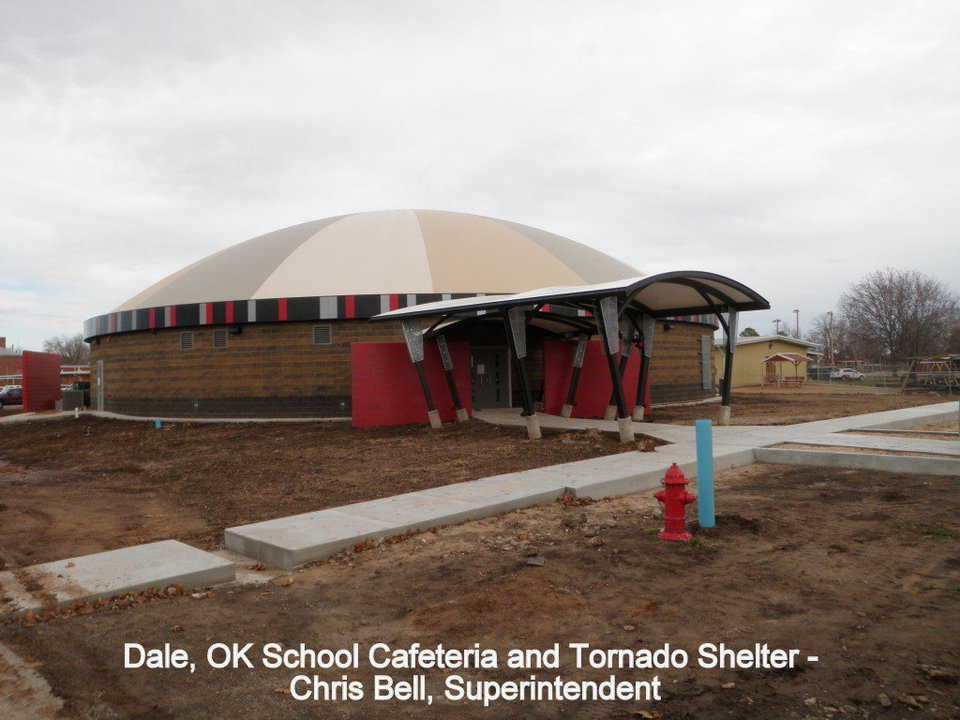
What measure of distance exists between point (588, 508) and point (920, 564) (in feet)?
11.8

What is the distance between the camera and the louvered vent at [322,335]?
2175 centimetres

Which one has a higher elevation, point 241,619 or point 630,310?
point 630,310

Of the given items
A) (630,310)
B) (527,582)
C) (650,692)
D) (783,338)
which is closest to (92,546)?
Result: (527,582)

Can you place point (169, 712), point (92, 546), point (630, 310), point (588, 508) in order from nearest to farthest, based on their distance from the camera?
point (169, 712) < point (92, 546) < point (588, 508) < point (630, 310)

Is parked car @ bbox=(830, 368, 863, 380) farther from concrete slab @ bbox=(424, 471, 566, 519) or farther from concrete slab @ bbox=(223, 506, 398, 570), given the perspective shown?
concrete slab @ bbox=(223, 506, 398, 570)

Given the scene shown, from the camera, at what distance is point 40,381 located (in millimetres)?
33500

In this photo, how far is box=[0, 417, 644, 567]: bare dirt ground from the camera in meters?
8.29

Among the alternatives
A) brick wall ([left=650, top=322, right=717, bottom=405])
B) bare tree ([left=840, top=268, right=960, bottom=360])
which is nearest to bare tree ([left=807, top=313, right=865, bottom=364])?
bare tree ([left=840, top=268, right=960, bottom=360])

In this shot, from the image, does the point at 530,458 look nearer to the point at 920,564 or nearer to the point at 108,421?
the point at 920,564

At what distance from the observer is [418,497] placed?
8.78 m

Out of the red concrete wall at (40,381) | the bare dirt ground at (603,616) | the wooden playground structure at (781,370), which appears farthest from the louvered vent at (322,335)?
the wooden playground structure at (781,370)

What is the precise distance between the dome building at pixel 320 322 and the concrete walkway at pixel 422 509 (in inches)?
319

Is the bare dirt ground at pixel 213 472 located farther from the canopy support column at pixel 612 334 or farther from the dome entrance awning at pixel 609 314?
the dome entrance awning at pixel 609 314

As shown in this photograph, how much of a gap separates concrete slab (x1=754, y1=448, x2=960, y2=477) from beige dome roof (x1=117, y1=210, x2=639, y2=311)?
1248 centimetres
